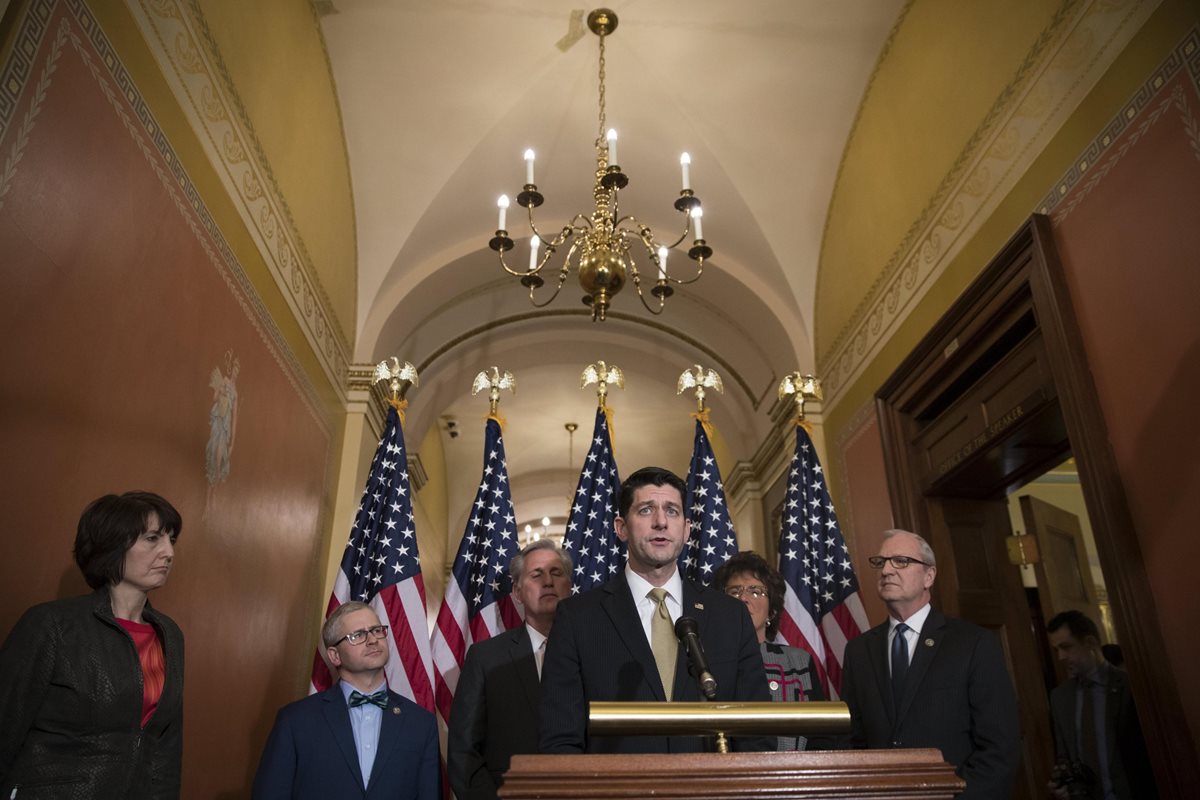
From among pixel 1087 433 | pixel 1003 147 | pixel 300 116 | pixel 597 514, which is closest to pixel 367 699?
pixel 597 514

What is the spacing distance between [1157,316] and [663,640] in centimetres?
199

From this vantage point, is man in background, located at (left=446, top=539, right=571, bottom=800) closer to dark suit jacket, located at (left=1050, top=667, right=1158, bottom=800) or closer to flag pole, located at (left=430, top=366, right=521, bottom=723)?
flag pole, located at (left=430, top=366, right=521, bottom=723)

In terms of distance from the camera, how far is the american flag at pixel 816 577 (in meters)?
4.34

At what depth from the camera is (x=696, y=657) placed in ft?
4.88

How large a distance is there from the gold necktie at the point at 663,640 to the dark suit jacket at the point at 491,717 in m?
0.94

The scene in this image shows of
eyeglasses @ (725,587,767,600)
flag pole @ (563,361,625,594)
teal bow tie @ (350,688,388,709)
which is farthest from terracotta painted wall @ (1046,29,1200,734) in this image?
teal bow tie @ (350,688,388,709)

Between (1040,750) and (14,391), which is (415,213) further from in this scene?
(1040,750)

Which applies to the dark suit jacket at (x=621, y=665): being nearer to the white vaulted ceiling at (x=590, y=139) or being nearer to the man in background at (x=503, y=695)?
the man in background at (x=503, y=695)

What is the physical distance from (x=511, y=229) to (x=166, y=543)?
4.56m

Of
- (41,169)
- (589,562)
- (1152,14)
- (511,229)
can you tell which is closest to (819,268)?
(511,229)

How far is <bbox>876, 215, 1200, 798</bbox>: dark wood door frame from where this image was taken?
2648 mm

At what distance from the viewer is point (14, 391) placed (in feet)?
7.14

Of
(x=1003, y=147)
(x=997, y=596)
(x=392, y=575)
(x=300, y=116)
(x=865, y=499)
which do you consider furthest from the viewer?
(x=865, y=499)

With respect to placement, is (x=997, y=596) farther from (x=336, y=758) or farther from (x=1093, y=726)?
(x=336, y=758)
